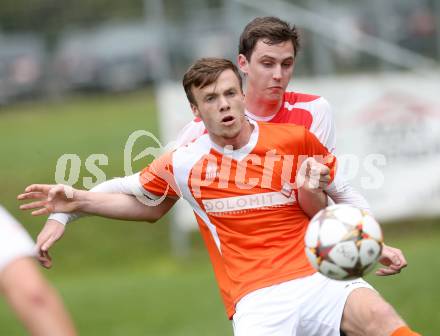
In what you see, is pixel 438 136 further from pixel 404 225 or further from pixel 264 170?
pixel 264 170

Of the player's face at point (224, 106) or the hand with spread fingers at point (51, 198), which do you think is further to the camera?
the hand with spread fingers at point (51, 198)

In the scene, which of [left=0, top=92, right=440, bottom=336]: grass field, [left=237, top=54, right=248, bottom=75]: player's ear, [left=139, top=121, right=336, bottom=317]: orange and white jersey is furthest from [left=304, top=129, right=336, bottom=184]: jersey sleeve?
[left=0, top=92, right=440, bottom=336]: grass field

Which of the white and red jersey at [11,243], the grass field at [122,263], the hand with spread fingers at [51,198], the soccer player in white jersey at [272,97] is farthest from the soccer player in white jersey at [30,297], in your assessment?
the grass field at [122,263]

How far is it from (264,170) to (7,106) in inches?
777

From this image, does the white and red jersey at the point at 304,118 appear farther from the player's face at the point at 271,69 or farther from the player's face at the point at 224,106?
the player's face at the point at 224,106

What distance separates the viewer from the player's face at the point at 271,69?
579cm

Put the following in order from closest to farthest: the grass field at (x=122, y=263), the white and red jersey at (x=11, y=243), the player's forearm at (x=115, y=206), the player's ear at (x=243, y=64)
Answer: the white and red jersey at (x=11, y=243) → the player's forearm at (x=115, y=206) → the player's ear at (x=243, y=64) → the grass field at (x=122, y=263)

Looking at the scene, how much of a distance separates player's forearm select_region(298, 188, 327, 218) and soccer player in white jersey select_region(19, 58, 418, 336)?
11 millimetres

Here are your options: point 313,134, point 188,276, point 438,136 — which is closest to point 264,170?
point 313,134

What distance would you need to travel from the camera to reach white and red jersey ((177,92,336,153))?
5.81 metres

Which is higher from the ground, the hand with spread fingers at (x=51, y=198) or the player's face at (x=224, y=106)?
the player's face at (x=224, y=106)

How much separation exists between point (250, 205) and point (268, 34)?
1.09 meters

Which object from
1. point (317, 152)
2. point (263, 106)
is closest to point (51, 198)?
point (263, 106)

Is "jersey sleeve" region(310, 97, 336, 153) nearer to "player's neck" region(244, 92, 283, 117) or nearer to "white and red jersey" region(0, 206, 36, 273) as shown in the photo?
"player's neck" region(244, 92, 283, 117)
